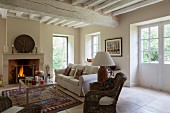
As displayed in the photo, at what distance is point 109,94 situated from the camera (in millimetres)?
2289

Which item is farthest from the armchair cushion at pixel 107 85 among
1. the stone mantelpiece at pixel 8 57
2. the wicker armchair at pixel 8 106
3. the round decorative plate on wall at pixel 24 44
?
the round decorative plate on wall at pixel 24 44

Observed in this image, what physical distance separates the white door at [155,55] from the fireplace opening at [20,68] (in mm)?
4459

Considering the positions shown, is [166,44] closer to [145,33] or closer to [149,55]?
[149,55]

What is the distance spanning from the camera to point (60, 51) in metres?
7.57

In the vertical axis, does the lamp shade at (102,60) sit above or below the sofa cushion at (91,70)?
above

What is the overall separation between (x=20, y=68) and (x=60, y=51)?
97.8 inches

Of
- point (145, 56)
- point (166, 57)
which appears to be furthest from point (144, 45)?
point (166, 57)

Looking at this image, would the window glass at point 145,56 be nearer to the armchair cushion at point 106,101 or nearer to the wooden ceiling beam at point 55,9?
the wooden ceiling beam at point 55,9

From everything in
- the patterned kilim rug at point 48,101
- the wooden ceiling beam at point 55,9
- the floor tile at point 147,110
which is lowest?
the floor tile at point 147,110

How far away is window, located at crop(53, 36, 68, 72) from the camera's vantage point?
24.1 feet

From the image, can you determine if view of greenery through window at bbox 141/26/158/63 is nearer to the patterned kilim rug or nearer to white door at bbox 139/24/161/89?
white door at bbox 139/24/161/89

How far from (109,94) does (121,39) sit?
11.1 ft

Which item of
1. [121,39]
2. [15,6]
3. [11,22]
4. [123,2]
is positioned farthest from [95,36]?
[15,6]

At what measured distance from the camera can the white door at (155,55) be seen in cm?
440
